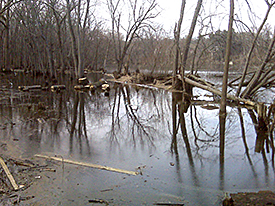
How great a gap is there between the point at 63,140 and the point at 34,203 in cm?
302

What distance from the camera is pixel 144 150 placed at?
632 cm

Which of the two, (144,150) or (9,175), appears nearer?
(9,175)

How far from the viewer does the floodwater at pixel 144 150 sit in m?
4.29

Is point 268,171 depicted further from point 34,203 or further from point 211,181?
point 34,203

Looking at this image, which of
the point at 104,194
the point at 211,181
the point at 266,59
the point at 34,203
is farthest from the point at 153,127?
the point at 266,59

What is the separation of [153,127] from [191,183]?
3.88m

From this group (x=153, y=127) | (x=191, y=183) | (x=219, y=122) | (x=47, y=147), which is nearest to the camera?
(x=191, y=183)

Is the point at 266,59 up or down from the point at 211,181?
up

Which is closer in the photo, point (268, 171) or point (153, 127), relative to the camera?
point (268, 171)

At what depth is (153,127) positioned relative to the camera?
8.44 m

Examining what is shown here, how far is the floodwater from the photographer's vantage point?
4285mm

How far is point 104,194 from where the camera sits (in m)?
4.15

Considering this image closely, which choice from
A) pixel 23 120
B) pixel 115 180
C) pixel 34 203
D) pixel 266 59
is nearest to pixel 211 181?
pixel 115 180

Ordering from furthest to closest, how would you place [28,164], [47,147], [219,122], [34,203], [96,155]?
1. [219,122]
2. [47,147]
3. [96,155]
4. [28,164]
5. [34,203]
